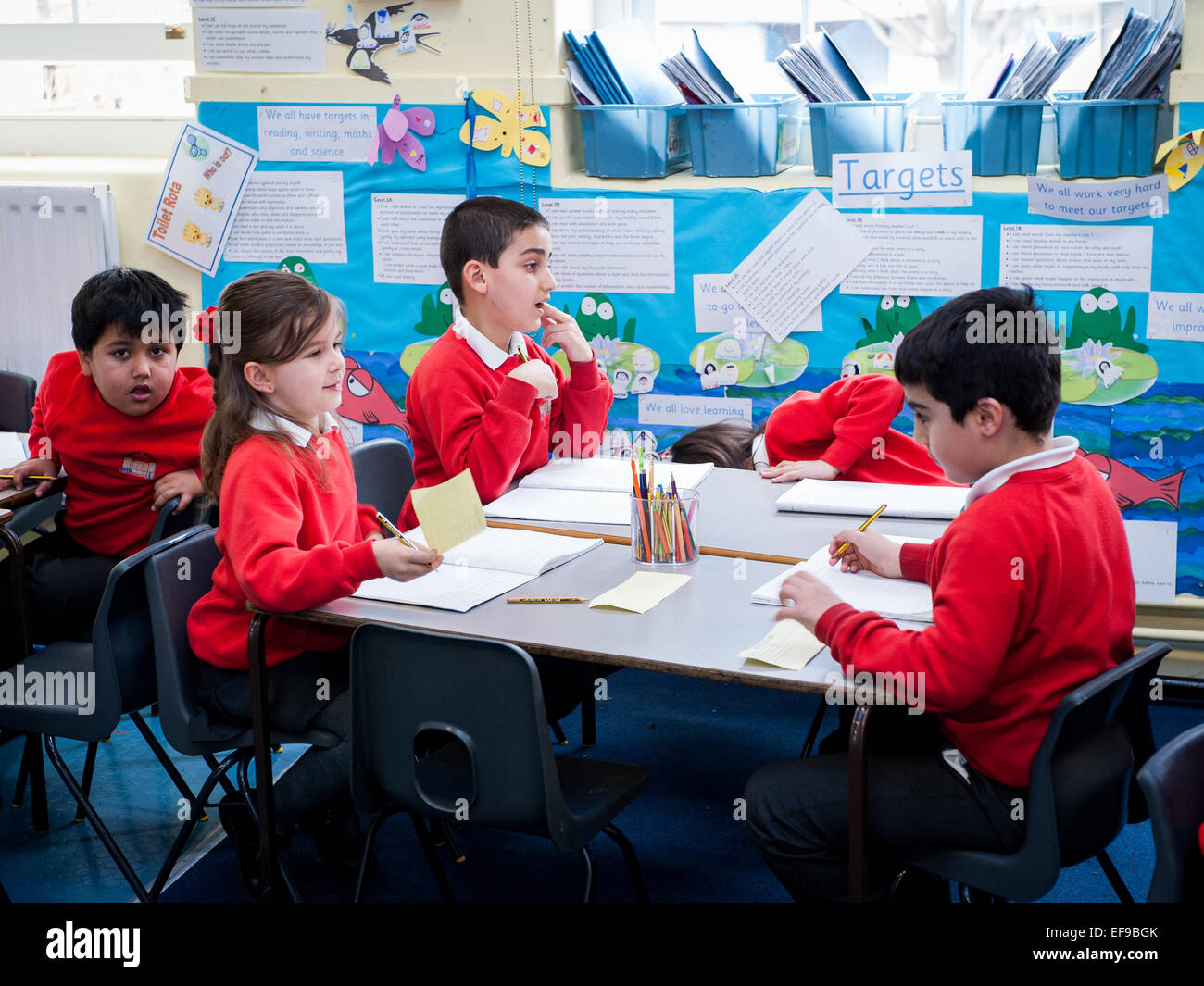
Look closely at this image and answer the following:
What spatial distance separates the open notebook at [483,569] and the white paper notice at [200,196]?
1.81 m

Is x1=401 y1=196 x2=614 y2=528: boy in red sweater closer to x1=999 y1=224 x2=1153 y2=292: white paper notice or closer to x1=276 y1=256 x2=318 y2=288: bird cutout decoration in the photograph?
x1=276 y1=256 x2=318 y2=288: bird cutout decoration

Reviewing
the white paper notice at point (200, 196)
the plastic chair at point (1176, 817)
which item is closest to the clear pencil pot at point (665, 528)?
the plastic chair at point (1176, 817)

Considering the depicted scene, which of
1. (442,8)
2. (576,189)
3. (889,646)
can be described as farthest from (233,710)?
(442,8)

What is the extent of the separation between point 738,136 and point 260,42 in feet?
4.63

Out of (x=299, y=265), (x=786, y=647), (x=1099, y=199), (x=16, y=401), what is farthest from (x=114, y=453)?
(x=1099, y=199)

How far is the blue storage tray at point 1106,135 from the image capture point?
9.66 feet

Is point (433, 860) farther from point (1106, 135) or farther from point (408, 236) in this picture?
point (1106, 135)

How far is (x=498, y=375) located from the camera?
2.68 metres

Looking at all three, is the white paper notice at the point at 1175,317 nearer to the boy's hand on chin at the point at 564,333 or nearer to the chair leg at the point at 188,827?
the boy's hand on chin at the point at 564,333

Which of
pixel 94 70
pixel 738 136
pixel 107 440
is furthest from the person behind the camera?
pixel 94 70

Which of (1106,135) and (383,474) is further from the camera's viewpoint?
(1106,135)

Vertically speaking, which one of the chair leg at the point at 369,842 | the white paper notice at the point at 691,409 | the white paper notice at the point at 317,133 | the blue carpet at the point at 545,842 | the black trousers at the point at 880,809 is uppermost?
the white paper notice at the point at 317,133

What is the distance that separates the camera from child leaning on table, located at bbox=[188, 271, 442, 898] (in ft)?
6.77

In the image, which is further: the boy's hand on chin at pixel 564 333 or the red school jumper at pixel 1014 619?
the boy's hand on chin at pixel 564 333
